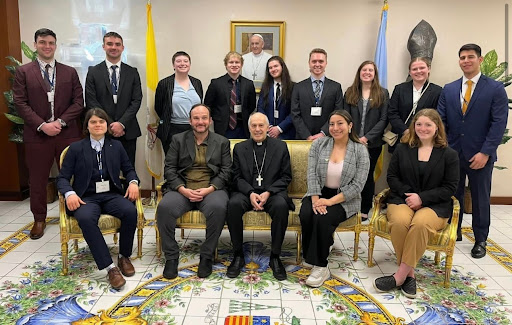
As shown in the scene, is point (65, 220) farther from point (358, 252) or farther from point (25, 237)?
point (358, 252)

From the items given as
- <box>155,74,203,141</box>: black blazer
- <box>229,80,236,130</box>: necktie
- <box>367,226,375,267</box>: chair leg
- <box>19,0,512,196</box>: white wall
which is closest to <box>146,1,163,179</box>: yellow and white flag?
<box>19,0,512,196</box>: white wall

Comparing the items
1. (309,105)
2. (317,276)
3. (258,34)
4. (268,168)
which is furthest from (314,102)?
(317,276)

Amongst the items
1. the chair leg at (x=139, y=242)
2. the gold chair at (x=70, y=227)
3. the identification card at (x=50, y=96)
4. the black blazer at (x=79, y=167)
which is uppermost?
the identification card at (x=50, y=96)

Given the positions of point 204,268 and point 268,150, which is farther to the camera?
point 268,150

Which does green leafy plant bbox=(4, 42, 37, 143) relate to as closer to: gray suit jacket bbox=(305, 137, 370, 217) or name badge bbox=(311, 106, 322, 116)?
name badge bbox=(311, 106, 322, 116)

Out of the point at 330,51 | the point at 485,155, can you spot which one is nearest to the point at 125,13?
the point at 330,51

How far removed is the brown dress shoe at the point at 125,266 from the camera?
10.3 ft

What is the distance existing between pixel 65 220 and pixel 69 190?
9.2 inches

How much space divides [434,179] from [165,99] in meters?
2.74

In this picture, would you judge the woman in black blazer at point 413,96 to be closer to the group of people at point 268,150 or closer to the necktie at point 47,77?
the group of people at point 268,150

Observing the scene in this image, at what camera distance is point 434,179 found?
3.08 meters

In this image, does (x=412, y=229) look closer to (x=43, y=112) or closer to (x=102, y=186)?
(x=102, y=186)

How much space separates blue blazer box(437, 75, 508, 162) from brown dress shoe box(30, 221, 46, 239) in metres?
4.02

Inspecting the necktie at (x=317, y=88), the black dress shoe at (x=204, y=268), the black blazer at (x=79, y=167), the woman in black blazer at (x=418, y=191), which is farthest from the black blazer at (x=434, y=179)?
the black blazer at (x=79, y=167)
